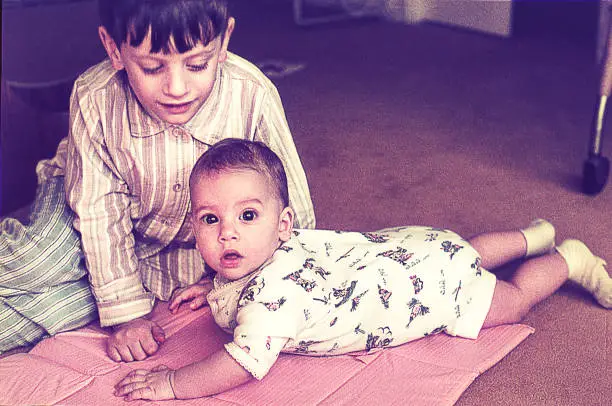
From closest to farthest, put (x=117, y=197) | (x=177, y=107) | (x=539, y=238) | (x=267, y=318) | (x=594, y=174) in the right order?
(x=267, y=318) < (x=177, y=107) < (x=117, y=197) < (x=539, y=238) < (x=594, y=174)

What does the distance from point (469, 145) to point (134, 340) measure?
106 centimetres

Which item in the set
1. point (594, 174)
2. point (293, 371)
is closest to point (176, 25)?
point (293, 371)

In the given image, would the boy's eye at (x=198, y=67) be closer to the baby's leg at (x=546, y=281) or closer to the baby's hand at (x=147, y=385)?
the baby's hand at (x=147, y=385)

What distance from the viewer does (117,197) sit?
47.3 inches

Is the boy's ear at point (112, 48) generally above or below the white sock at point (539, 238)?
above

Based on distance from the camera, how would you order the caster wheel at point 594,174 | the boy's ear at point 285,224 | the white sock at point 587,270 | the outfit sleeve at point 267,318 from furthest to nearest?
1. the caster wheel at point 594,174
2. the white sock at point 587,270
3. the boy's ear at point 285,224
4. the outfit sleeve at point 267,318

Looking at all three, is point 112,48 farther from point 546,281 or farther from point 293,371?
point 546,281

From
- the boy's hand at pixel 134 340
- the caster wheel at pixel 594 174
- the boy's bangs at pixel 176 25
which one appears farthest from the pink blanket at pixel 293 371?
the caster wheel at pixel 594 174

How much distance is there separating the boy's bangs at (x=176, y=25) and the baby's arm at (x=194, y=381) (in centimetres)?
41

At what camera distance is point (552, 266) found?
1240mm

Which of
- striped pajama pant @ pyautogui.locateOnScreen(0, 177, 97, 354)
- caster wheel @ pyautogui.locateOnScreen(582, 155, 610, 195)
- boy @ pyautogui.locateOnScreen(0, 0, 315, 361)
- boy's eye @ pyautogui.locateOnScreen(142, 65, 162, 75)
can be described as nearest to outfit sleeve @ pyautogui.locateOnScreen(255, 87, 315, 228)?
boy @ pyautogui.locateOnScreen(0, 0, 315, 361)

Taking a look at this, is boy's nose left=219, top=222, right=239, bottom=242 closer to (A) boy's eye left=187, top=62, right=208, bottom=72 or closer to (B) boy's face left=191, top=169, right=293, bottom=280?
(B) boy's face left=191, top=169, right=293, bottom=280

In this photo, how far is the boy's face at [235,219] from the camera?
40.8 inches

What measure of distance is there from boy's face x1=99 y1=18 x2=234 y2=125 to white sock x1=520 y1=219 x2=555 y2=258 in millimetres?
589
